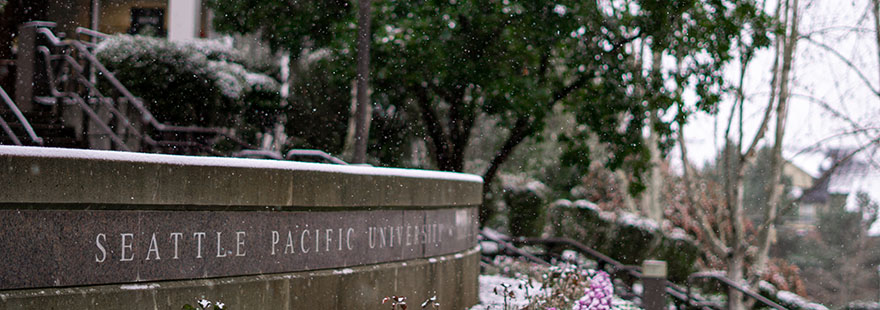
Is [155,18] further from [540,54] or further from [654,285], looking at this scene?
[654,285]

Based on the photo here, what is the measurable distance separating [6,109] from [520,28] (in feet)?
28.2

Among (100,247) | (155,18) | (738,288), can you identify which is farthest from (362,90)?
(155,18)

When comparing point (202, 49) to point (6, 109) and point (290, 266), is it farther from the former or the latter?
point (290, 266)

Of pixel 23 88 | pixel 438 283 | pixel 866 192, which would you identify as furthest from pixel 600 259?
pixel 866 192

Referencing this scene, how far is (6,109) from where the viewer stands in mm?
9008

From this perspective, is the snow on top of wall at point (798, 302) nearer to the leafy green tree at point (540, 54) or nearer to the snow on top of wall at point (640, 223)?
the snow on top of wall at point (640, 223)

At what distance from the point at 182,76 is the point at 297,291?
375 inches

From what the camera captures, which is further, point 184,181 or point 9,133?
point 9,133

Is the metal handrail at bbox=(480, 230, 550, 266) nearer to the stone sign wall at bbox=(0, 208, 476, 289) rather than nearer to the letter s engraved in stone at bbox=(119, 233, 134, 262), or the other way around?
the stone sign wall at bbox=(0, 208, 476, 289)

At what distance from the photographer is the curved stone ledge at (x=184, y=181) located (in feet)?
14.8

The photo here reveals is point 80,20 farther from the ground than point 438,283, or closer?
farther from the ground

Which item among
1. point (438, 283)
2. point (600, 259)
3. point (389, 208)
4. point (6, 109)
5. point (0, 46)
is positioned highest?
point (0, 46)

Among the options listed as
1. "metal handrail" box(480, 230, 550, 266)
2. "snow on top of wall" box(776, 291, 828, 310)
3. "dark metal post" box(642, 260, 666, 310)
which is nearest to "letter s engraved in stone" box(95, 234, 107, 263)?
"dark metal post" box(642, 260, 666, 310)

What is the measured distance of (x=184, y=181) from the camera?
5.15 metres
